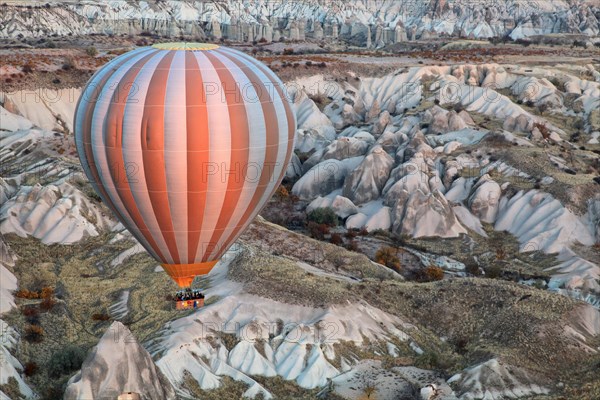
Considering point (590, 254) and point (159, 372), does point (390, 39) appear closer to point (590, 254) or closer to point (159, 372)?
point (590, 254)

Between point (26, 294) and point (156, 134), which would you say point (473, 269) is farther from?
point (156, 134)

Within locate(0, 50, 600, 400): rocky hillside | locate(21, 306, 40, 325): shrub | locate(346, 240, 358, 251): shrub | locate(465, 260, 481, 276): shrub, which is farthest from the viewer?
locate(346, 240, 358, 251): shrub

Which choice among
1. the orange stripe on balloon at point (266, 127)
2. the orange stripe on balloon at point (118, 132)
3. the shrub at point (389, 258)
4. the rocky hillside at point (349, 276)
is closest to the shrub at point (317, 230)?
the rocky hillside at point (349, 276)

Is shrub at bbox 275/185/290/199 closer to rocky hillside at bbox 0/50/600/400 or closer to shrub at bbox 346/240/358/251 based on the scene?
rocky hillside at bbox 0/50/600/400

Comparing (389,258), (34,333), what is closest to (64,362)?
(34,333)

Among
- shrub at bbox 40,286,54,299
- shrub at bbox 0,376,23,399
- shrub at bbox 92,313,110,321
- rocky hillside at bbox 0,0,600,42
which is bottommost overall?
shrub at bbox 92,313,110,321

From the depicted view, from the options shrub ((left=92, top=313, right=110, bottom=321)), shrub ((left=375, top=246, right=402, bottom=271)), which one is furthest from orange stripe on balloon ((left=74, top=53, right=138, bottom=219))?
shrub ((left=375, top=246, right=402, bottom=271))
